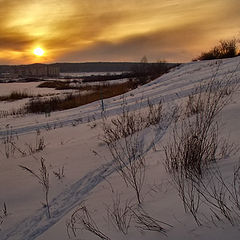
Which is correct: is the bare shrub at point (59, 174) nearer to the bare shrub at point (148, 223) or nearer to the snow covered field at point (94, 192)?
the snow covered field at point (94, 192)

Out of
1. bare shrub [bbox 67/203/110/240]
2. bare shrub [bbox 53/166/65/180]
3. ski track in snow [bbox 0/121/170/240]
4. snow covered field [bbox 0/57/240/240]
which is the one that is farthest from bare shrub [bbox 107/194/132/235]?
bare shrub [bbox 53/166/65/180]

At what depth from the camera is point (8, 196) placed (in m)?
3.43

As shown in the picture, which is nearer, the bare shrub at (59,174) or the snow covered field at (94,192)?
the snow covered field at (94,192)

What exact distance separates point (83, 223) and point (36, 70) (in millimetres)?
155238

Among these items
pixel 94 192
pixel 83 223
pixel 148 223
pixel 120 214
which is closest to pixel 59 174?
pixel 94 192

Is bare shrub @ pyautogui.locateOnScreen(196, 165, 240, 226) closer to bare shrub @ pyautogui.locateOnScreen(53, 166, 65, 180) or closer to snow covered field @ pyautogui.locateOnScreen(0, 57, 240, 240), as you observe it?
snow covered field @ pyautogui.locateOnScreen(0, 57, 240, 240)

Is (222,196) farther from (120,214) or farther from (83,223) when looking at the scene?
(83,223)

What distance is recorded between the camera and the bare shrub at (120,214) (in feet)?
7.53

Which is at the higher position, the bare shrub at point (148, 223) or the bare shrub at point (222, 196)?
the bare shrub at point (222, 196)

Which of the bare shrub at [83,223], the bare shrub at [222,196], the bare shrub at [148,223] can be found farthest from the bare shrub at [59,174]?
the bare shrub at [222,196]

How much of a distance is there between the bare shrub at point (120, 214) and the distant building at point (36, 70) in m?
142

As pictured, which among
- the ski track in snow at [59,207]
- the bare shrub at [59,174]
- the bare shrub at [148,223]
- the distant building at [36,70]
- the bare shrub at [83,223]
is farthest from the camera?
the distant building at [36,70]

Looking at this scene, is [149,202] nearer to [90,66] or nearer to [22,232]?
[22,232]

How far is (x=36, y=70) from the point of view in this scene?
148625 mm
